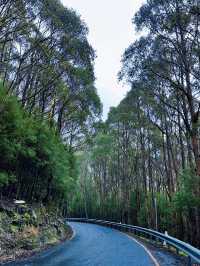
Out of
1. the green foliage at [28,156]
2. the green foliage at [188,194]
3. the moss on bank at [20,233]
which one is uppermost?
the green foliage at [28,156]

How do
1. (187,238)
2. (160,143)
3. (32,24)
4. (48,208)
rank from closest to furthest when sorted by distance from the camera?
(32,24)
(187,238)
(48,208)
(160,143)

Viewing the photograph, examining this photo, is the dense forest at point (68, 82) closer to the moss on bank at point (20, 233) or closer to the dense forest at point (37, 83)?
the dense forest at point (37, 83)

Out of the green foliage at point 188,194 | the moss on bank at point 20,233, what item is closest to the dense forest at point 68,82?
the green foliage at point 188,194

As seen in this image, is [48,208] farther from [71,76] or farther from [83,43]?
[83,43]

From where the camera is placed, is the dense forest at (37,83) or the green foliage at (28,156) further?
the dense forest at (37,83)

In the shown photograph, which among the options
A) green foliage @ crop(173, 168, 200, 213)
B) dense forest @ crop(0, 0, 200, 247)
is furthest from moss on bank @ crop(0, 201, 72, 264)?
green foliage @ crop(173, 168, 200, 213)

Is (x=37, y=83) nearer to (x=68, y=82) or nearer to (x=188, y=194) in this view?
(x=68, y=82)

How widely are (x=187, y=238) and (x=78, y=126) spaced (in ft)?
45.7

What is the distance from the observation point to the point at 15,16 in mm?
15227

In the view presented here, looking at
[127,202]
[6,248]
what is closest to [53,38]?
[6,248]

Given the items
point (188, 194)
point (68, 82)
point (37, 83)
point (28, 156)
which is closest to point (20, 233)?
point (28, 156)

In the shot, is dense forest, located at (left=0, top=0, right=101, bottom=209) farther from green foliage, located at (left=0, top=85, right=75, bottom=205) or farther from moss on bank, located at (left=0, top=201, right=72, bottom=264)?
moss on bank, located at (left=0, top=201, right=72, bottom=264)

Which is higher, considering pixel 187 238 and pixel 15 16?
pixel 15 16

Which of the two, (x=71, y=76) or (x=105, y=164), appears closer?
(x=71, y=76)
